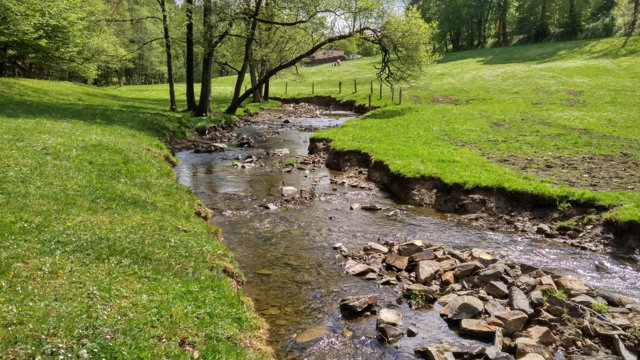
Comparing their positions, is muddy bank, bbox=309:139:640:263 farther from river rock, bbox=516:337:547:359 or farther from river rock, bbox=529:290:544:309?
river rock, bbox=516:337:547:359

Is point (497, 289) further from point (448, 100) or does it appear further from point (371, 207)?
point (448, 100)

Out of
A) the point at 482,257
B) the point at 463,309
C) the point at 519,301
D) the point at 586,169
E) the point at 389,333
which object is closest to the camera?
the point at 389,333

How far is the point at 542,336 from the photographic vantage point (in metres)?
8.57

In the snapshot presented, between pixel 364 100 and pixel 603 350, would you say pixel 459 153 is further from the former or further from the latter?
pixel 364 100

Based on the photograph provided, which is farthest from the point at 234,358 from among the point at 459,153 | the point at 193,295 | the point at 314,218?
the point at 459,153

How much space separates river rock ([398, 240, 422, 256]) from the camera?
12891mm

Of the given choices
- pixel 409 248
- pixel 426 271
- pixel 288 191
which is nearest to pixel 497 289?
pixel 426 271

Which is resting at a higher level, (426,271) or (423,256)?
(423,256)

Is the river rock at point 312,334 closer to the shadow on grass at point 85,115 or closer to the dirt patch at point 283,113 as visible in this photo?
the shadow on grass at point 85,115

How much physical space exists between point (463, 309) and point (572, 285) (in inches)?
135

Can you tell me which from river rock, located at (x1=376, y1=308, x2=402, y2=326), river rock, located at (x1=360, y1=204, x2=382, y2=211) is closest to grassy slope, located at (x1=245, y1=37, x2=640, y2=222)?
river rock, located at (x1=360, y1=204, x2=382, y2=211)

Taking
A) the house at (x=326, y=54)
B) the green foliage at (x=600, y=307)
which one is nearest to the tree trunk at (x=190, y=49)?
the green foliage at (x=600, y=307)

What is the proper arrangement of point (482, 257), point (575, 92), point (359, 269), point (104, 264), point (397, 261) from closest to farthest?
1. point (104, 264)
2. point (359, 269)
3. point (482, 257)
4. point (397, 261)
5. point (575, 92)

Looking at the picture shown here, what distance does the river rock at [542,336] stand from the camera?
8516 millimetres
